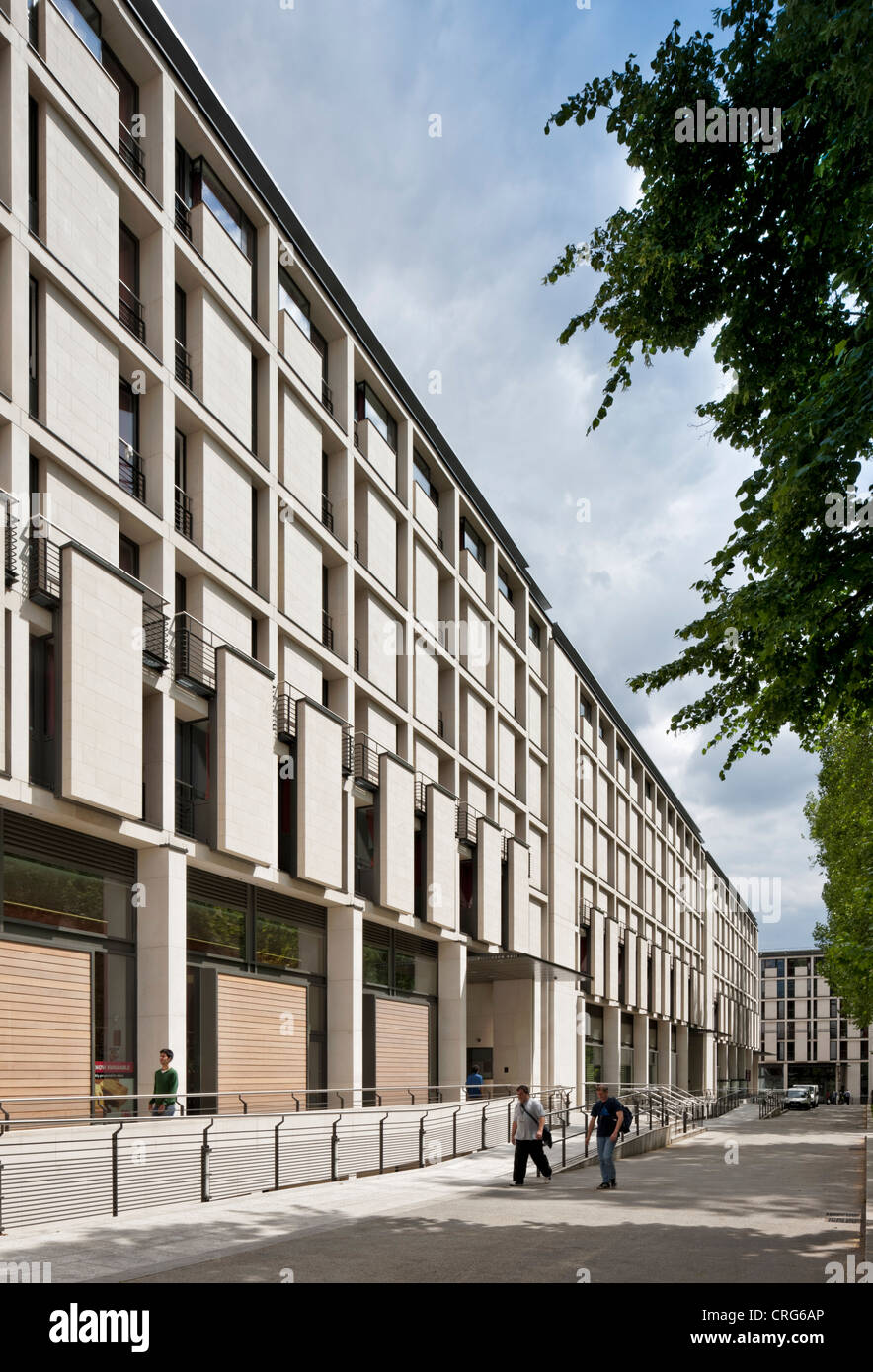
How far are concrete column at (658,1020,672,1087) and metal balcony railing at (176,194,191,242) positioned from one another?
185 feet

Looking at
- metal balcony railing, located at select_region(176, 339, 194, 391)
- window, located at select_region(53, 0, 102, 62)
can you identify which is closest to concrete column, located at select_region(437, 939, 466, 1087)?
metal balcony railing, located at select_region(176, 339, 194, 391)

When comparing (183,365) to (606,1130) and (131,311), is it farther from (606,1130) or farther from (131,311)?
(606,1130)

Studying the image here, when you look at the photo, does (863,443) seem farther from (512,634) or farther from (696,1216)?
(512,634)

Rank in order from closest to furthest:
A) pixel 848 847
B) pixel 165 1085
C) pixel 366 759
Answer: pixel 165 1085 < pixel 366 759 < pixel 848 847

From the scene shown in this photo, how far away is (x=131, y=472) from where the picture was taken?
68.6ft

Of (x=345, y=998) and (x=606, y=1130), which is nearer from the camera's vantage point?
(x=606, y=1130)

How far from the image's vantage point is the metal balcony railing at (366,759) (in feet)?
94.6

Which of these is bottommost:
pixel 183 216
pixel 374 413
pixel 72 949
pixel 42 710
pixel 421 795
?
pixel 72 949

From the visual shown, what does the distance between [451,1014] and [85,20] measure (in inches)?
990

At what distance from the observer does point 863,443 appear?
962 centimetres

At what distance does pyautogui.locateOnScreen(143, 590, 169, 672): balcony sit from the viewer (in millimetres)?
20297

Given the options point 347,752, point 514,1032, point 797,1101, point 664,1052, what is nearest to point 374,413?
point 347,752

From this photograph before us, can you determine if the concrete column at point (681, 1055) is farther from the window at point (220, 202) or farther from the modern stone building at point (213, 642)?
the window at point (220, 202)

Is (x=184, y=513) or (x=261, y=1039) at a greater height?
(x=184, y=513)
